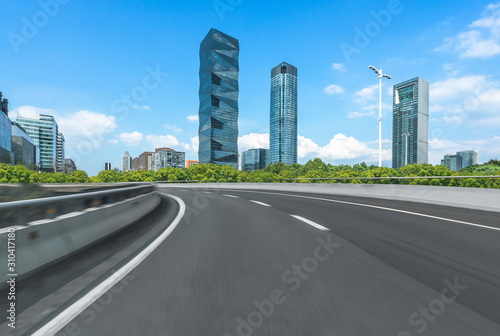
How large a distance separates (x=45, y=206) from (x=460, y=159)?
20422 cm

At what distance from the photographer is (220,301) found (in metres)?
2.65

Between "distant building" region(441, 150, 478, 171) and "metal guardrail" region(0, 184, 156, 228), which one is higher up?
"distant building" region(441, 150, 478, 171)

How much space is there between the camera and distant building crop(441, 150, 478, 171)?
147 m

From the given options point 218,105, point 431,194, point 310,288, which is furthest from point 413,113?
point 218,105

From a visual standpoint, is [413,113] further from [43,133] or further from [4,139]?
[43,133]

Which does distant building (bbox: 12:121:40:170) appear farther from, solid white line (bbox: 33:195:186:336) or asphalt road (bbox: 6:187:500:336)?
asphalt road (bbox: 6:187:500:336)

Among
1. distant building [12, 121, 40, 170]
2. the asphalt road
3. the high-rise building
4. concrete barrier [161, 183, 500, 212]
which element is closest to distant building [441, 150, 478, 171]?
concrete barrier [161, 183, 500, 212]

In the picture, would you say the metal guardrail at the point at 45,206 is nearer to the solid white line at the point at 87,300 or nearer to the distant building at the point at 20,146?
the solid white line at the point at 87,300

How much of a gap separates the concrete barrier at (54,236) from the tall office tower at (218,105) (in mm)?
149073

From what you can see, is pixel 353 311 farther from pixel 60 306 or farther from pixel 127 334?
pixel 60 306

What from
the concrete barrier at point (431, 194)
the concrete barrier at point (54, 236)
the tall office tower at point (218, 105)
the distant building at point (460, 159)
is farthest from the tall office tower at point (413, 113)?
the distant building at point (460, 159)

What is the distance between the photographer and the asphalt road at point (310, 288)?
2.19 meters

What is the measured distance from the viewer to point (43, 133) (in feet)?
628

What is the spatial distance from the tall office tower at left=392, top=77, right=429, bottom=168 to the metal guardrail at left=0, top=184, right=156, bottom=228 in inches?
1745
